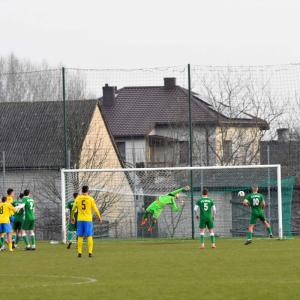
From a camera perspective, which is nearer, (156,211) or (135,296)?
(135,296)

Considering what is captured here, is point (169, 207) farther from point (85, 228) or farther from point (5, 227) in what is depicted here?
point (85, 228)

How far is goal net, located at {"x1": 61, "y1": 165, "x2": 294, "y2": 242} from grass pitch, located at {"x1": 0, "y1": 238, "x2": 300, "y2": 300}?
481 cm

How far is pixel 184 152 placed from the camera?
19859mm

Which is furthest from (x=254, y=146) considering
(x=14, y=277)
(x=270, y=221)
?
(x=14, y=277)

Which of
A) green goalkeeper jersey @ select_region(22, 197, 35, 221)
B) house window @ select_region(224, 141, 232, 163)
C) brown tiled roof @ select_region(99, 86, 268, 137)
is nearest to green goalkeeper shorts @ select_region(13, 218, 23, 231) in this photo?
green goalkeeper jersey @ select_region(22, 197, 35, 221)

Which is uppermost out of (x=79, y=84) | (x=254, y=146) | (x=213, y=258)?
(x=79, y=84)

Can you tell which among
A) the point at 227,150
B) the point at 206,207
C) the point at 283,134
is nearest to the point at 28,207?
the point at 206,207

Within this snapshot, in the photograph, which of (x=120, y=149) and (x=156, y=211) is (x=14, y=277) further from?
(x=120, y=149)

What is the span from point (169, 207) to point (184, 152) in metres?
2.41

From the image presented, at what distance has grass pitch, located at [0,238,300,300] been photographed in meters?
7.60

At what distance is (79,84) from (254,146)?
21.8 feet

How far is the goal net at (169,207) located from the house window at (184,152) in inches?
14.1

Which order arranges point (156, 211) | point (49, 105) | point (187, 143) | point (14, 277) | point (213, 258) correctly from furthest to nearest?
point (49, 105)
point (187, 143)
point (156, 211)
point (213, 258)
point (14, 277)

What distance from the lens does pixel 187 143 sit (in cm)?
1967
